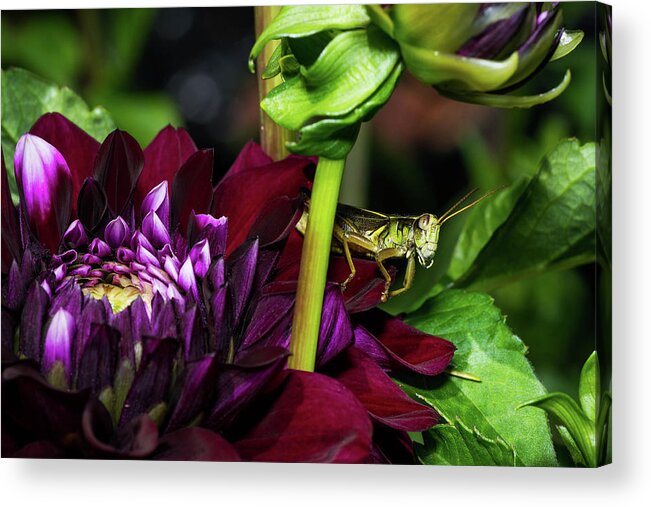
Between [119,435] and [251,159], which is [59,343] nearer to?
[119,435]

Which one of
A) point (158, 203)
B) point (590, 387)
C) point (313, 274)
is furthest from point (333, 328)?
point (590, 387)

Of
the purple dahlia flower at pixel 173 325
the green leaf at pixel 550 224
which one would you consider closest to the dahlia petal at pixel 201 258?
the purple dahlia flower at pixel 173 325

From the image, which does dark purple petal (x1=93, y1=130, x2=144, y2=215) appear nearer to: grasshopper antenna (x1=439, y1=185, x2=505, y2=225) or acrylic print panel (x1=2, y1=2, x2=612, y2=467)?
acrylic print panel (x1=2, y1=2, x2=612, y2=467)

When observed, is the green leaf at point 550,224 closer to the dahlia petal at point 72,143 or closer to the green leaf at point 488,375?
the green leaf at point 488,375

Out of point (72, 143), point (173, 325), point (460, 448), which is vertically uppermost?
point (72, 143)

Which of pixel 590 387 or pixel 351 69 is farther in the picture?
pixel 590 387

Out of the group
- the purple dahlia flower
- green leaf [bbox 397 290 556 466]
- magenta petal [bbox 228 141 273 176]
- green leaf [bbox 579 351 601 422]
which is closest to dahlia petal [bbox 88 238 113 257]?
the purple dahlia flower

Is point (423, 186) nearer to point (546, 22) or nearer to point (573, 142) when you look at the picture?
point (573, 142)
